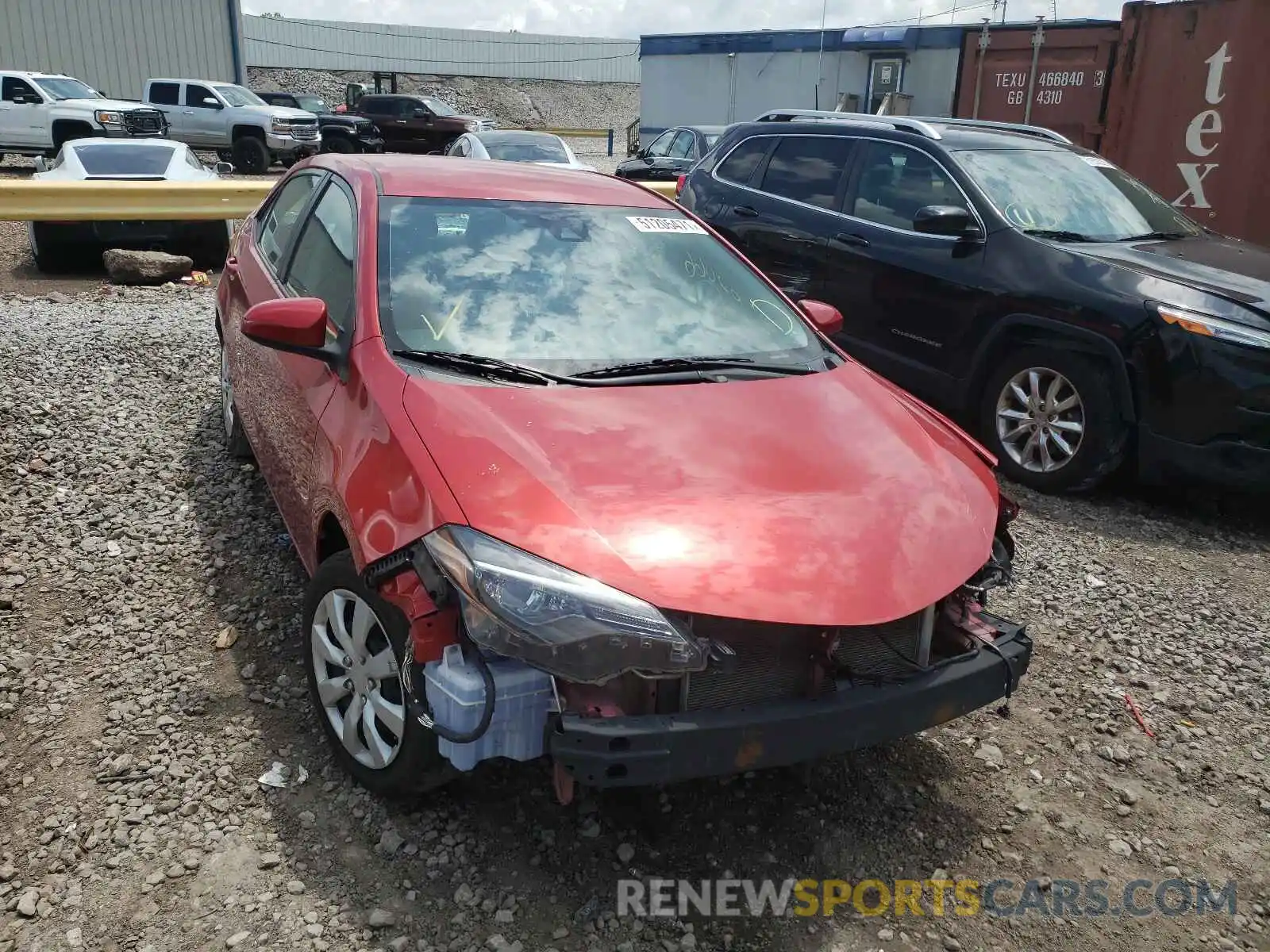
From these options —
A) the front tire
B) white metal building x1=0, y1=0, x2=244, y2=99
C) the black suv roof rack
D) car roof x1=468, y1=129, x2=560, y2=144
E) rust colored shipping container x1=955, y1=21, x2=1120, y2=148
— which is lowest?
the front tire

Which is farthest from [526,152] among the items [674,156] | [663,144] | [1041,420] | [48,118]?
[48,118]

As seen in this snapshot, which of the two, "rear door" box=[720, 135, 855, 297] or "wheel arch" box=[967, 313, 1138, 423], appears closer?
"wheel arch" box=[967, 313, 1138, 423]

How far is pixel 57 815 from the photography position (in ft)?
9.04

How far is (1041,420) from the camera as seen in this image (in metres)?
5.45

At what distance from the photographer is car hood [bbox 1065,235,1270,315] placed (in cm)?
503

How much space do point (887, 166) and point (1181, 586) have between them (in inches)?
126

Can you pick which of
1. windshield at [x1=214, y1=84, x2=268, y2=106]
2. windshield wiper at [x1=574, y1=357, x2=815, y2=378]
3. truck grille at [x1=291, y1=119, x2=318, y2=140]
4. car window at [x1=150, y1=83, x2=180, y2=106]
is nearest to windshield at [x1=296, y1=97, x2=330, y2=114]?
windshield at [x1=214, y1=84, x2=268, y2=106]

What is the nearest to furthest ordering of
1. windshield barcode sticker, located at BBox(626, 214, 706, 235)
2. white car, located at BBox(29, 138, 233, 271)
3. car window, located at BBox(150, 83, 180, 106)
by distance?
windshield barcode sticker, located at BBox(626, 214, 706, 235) → white car, located at BBox(29, 138, 233, 271) → car window, located at BBox(150, 83, 180, 106)

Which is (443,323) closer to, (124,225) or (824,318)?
(824,318)

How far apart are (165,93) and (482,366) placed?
78.0 feet

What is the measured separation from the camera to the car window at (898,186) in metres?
6.05

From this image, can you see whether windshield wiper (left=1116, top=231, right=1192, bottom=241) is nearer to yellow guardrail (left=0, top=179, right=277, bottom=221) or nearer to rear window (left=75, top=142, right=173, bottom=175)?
yellow guardrail (left=0, top=179, right=277, bottom=221)

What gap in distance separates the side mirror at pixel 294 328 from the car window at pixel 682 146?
14082 mm

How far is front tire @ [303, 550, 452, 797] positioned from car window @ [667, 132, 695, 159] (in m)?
14.6
